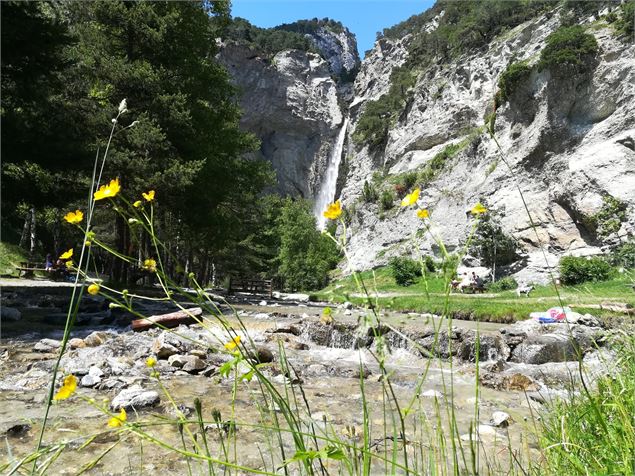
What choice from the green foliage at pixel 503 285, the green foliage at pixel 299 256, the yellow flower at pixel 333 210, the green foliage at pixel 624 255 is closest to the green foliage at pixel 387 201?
the green foliage at pixel 299 256

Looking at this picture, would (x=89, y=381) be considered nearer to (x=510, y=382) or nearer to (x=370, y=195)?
(x=510, y=382)

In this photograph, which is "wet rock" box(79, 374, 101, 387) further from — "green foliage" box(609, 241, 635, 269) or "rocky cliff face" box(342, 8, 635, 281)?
"green foliage" box(609, 241, 635, 269)

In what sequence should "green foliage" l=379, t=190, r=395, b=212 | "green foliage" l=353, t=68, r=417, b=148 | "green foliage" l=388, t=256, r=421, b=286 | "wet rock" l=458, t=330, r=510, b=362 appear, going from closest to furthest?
"wet rock" l=458, t=330, r=510, b=362
"green foliage" l=388, t=256, r=421, b=286
"green foliage" l=379, t=190, r=395, b=212
"green foliage" l=353, t=68, r=417, b=148

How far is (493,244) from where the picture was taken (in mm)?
25312

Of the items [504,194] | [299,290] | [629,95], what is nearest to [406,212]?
[504,194]

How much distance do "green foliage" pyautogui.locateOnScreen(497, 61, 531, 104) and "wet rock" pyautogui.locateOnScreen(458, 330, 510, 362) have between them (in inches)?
1104

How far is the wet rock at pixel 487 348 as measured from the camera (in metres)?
8.55

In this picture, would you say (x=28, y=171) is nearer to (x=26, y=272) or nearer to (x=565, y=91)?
(x=26, y=272)

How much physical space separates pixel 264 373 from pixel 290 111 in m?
64.4

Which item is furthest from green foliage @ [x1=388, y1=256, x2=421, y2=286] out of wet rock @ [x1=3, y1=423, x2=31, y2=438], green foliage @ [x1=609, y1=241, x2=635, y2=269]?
wet rock @ [x1=3, y1=423, x2=31, y2=438]

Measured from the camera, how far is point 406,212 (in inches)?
1468

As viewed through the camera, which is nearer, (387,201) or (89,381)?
(89,381)

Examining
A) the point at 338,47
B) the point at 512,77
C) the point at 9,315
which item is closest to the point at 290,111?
the point at 512,77

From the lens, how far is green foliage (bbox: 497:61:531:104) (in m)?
30.6
